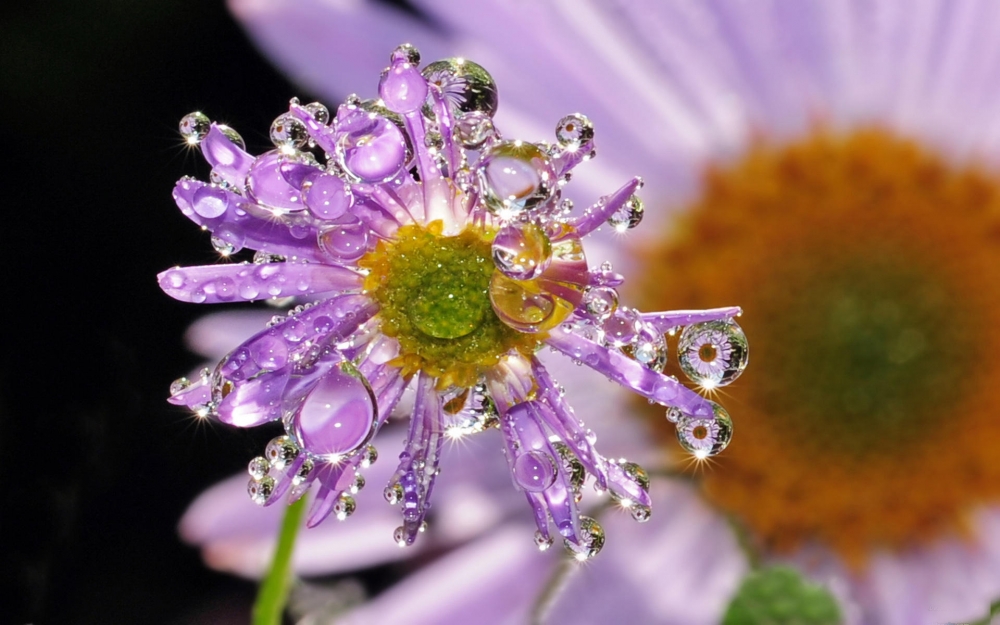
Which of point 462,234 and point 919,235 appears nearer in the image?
point 462,234

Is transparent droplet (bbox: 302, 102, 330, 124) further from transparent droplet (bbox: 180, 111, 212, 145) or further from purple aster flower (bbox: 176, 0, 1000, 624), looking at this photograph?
purple aster flower (bbox: 176, 0, 1000, 624)

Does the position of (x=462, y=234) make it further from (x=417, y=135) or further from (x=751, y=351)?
(x=751, y=351)

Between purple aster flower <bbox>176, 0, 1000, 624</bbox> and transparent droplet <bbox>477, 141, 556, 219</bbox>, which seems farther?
purple aster flower <bbox>176, 0, 1000, 624</bbox>

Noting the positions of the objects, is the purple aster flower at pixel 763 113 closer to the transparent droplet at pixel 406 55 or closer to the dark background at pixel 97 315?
the dark background at pixel 97 315

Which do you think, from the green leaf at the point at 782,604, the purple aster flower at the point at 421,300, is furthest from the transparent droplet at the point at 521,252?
the green leaf at the point at 782,604

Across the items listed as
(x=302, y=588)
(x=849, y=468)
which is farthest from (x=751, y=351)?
(x=302, y=588)

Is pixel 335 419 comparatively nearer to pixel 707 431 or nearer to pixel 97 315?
pixel 707 431

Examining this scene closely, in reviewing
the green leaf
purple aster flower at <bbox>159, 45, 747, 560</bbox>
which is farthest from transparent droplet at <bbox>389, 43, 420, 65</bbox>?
the green leaf
